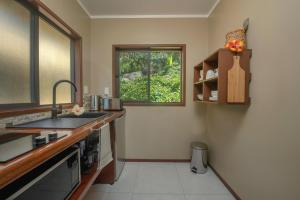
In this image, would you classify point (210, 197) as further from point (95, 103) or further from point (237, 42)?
point (95, 103)

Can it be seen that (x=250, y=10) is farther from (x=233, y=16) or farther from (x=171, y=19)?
(x=171, y=19)

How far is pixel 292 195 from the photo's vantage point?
1204mm

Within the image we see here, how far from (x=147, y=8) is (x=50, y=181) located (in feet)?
8.63

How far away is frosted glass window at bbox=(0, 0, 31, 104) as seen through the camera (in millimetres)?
1463

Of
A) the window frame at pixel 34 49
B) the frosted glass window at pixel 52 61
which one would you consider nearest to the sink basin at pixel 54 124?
the window frame at pixel 34 49

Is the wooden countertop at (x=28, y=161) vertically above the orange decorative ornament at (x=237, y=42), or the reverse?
the orange decorative ornament at (x=237, y=42)

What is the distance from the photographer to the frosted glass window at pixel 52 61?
1962 millimetres

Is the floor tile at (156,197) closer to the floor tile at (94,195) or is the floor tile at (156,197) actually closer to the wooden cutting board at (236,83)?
the floor tile at (94,195)

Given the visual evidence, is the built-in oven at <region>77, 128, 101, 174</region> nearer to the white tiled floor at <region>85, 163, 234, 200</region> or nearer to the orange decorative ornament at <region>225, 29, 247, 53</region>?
the white tiled floor at <region>85, 163, 234, 200</region>

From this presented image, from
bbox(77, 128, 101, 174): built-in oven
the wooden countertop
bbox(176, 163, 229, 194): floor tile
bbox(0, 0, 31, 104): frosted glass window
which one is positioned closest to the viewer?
the wooden countertop

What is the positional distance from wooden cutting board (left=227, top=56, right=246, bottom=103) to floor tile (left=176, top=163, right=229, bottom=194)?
3.83 ft

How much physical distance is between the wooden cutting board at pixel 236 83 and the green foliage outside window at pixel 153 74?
4.83ft

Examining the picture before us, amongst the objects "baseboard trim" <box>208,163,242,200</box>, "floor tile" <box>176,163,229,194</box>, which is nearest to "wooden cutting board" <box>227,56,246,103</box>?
"baseboard trim" <box>208,163,242,200</box>

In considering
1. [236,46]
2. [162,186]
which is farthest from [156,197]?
[236,46]
